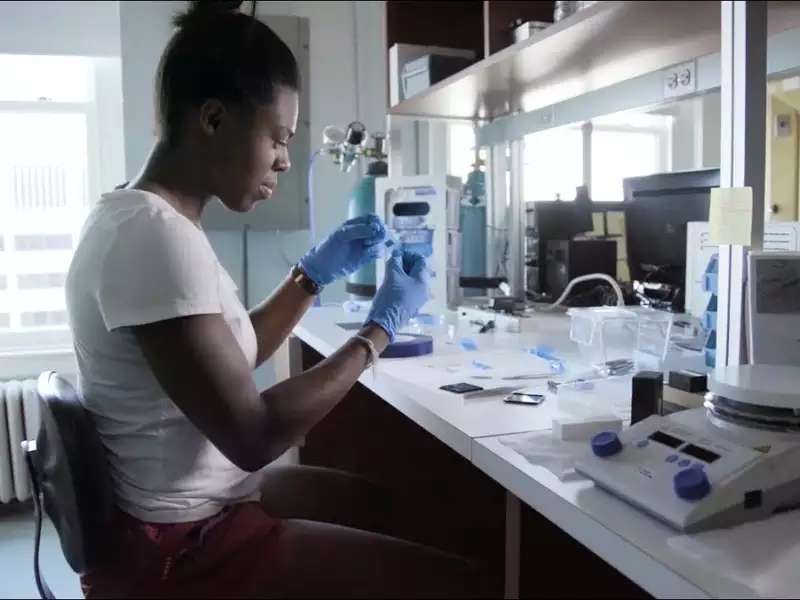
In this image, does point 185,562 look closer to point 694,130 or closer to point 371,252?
point 371,252

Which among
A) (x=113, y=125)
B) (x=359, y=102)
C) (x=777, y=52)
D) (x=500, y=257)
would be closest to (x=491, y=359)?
(x=777, y=52)

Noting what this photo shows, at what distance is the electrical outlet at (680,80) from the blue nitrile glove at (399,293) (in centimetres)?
89

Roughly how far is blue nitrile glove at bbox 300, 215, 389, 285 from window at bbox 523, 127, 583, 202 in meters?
0.99

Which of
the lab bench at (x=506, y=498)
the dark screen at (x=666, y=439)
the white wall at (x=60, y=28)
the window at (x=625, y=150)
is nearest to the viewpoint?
the lab bench at (x=506, y=498)

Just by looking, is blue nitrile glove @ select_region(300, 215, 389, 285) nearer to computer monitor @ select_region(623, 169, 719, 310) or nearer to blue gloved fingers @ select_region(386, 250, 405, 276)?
blue gloved fingers @ select_region(386, 250, 405, 276)

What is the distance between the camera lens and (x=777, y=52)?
1343 mm

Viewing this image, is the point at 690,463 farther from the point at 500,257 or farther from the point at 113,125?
the point at 113,125

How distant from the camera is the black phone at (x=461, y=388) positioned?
3.70 ft

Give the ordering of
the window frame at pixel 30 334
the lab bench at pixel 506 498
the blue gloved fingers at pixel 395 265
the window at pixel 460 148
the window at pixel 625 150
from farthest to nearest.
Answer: the window at pixel 460 148 < the window at pixel 625 150 < the window frame at pixel 30 334 < the blue gloved fingers at pixel 395 265 < the lab bench at pixel 506 498

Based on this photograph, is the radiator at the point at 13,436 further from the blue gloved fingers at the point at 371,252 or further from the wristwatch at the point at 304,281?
the blue gloved fingers at the point at 371,252

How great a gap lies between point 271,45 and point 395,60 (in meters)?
1.30

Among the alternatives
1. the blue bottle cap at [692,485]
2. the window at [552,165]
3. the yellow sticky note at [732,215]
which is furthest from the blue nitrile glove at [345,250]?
the window at [552,165]

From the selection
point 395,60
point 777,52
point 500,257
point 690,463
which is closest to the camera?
point 690,463

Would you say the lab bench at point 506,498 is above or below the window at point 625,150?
below
